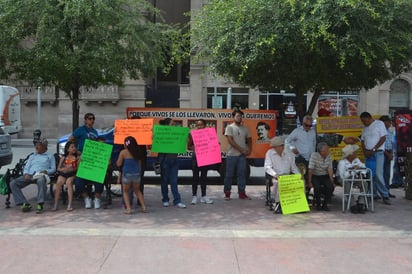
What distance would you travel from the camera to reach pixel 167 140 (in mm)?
8508

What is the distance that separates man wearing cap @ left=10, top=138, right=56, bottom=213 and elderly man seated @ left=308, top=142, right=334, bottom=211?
15.5ft

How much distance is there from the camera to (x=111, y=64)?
27.8 ft

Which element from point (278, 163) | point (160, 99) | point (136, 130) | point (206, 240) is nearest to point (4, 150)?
point (136, 130)

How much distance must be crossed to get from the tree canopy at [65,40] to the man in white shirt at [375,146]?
4.80 m

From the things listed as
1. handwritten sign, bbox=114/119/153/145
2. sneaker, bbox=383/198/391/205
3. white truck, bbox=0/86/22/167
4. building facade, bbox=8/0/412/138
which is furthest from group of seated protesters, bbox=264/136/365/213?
building facade, bbox=8/0/412/138

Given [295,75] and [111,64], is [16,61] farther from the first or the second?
[295,75]

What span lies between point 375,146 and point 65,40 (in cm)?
619

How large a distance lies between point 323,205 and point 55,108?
79.6 ft

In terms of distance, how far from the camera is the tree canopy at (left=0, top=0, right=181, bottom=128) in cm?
821

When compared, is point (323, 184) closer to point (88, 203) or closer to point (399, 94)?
point (88, 203)

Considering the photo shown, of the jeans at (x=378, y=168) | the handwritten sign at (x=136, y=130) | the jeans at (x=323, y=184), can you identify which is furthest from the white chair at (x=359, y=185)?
the handwritten sign at (x=136, y=130)

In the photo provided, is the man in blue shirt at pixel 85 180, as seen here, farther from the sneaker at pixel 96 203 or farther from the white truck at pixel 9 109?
the white truck at pixel 9 109

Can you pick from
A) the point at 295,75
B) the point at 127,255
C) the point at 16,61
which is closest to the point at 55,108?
the point at 16,61

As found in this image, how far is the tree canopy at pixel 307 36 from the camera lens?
299 inches
